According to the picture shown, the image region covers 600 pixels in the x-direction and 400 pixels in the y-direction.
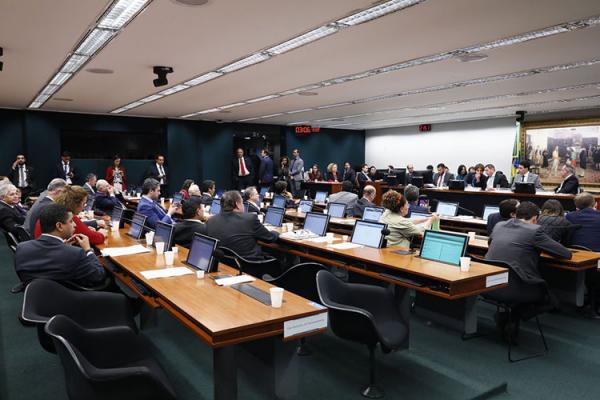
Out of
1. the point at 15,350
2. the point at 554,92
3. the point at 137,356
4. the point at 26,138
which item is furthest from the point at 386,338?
the point at 26,138

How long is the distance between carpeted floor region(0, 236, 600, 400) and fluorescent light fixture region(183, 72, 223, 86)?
4393mm

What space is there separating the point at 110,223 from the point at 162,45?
8.17 feet

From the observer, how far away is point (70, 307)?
9.11 feet

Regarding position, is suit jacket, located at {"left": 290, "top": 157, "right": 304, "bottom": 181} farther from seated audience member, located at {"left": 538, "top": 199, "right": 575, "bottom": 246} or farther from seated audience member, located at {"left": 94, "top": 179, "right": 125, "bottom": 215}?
seated audience member, located at {"left": 538, "top": 199, "right": 575, "bottom": 246}

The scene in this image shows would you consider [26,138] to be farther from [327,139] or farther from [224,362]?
[224,362]

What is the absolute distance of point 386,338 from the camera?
2.87 m

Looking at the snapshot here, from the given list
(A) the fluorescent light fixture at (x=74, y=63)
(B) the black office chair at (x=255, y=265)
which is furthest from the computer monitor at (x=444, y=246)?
(A) the fluorescent light fixture at (x=74, y=63)

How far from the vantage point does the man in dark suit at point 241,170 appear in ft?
48.5

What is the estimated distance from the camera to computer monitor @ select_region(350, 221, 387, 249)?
4484mm

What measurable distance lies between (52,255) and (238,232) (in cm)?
177

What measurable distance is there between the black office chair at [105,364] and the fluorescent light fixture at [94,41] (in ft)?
12.5

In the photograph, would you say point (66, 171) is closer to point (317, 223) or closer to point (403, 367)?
point (317, 223)

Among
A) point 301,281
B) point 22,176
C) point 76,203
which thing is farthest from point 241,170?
point 301,281

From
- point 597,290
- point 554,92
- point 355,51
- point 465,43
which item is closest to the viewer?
point 597,290
